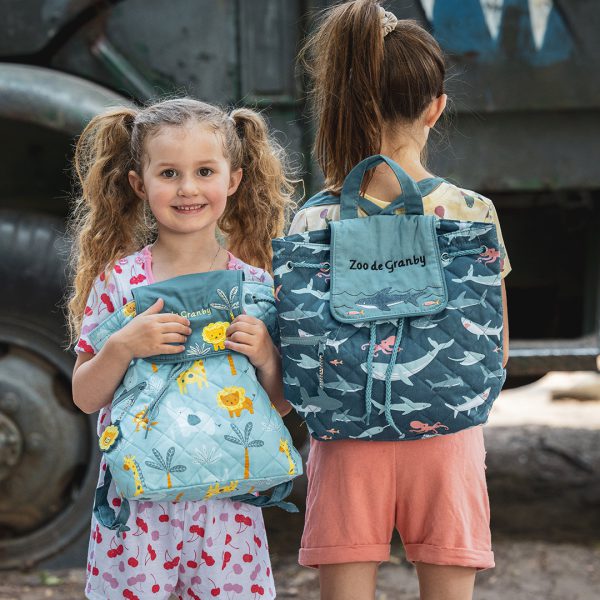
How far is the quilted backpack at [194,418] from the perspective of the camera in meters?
1.79

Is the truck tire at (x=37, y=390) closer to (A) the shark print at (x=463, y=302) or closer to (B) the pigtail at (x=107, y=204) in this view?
(B) the pigtail at (x=107, y=204)

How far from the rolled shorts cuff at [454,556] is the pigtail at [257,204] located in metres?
0.64

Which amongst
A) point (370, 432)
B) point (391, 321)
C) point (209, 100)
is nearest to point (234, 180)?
point (391, 321)

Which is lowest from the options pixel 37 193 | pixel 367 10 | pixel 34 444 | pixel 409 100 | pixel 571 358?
pixel 34 444

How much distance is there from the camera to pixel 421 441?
192 centimetres

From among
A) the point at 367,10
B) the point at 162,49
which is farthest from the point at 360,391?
the point at 162,49

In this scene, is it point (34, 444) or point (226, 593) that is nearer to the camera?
point (226, 593)

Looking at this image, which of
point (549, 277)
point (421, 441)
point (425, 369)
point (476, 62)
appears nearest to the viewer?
point (425, 369)

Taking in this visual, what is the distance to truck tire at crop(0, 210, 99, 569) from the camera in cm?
318

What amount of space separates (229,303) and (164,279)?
0.15 meters

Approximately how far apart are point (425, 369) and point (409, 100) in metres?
0.49

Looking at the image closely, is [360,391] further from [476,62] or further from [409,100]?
[476,62]

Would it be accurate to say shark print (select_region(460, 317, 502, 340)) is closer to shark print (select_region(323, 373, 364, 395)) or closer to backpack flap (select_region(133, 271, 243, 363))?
shark print (select_region(323, 373, 364, 395))

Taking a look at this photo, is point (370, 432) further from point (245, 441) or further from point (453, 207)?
point (453, 207)
